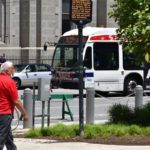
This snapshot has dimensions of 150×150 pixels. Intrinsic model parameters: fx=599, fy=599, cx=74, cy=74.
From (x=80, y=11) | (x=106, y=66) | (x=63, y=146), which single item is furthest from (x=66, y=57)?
(x=63, y=146)

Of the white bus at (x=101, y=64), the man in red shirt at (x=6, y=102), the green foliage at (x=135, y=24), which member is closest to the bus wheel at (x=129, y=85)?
the white bus at (x=101, y=64)

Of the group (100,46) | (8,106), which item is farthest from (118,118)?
(100,46)

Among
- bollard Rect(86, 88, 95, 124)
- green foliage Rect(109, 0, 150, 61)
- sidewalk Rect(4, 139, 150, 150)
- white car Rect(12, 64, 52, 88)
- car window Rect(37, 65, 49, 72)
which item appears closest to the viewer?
sidewalk Rect(4, 139, 150, 150)

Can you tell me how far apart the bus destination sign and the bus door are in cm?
1429

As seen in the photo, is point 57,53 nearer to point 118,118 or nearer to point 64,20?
point 118,118

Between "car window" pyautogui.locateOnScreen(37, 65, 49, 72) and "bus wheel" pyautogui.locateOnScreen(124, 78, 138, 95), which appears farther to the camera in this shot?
"car window" pyautogui.locateOnScreen(37, 65, 49, 72)

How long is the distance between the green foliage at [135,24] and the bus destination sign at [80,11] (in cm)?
161

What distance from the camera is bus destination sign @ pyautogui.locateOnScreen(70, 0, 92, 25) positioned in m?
12.8

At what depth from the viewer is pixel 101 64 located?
90.3ft

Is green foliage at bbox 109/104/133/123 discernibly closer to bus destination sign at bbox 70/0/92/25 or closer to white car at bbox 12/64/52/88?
bus destination sign at bbox 70/0/92/25

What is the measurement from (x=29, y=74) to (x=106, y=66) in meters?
9.82

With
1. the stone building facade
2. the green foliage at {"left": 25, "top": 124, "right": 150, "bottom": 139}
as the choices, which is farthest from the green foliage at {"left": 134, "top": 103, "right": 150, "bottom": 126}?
the stone building facade

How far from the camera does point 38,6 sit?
5722 centimetres

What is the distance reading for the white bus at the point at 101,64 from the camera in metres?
27.2
